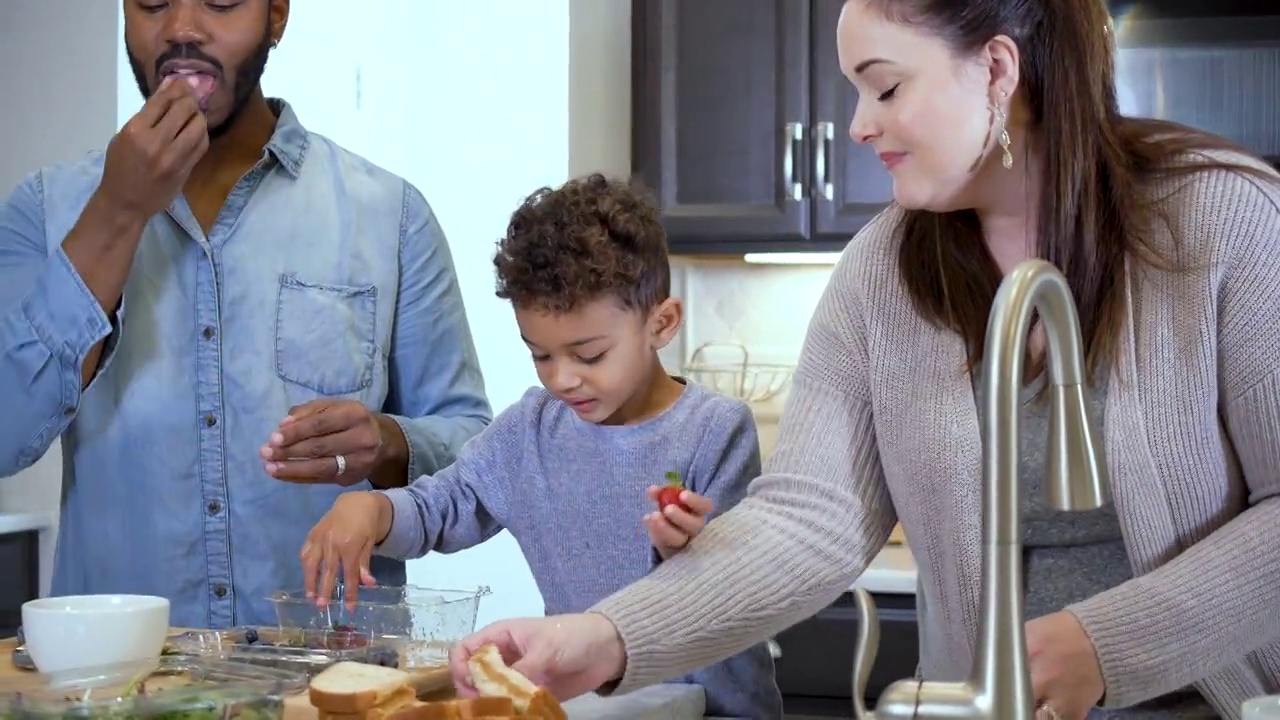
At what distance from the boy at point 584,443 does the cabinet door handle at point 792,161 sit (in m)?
1.35

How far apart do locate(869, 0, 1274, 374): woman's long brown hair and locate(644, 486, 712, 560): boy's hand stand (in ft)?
1.22

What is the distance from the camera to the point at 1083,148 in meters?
1.29

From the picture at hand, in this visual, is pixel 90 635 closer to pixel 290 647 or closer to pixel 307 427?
pixel 290 647

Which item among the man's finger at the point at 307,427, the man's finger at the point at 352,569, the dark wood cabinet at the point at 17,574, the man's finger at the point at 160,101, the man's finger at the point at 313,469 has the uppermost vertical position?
the man's finger at the point at 160,101

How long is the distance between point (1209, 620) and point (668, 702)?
486 mm

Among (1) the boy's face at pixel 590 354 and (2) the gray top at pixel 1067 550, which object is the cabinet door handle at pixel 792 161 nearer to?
(1) the boy's face at pixel 590 354

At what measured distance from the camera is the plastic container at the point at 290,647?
4.12 feet

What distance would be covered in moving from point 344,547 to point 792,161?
1.81 metres

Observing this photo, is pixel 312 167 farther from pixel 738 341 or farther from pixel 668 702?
pixel 738 341

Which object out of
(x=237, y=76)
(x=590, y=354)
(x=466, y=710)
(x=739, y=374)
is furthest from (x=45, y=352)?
(x=739, y=374)

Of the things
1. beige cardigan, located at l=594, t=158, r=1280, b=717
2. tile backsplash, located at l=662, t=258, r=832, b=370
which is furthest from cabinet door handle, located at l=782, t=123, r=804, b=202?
beige cardigan, located at l=594, t=158, r=1280, b=717

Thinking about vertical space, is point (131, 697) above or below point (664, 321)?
below

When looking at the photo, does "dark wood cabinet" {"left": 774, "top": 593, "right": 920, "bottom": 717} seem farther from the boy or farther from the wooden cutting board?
the wooden cutting board

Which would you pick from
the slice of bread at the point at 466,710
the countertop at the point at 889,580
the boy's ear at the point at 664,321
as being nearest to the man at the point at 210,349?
the boy's ear at the point at 664,321
